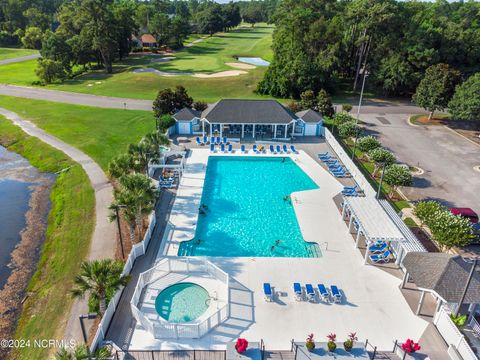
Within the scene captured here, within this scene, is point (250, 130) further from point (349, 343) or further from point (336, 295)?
point (349, 343)

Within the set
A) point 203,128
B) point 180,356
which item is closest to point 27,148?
point 203,128

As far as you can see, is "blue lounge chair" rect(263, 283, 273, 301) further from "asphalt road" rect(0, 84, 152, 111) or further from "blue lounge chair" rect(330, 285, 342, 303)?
"asphalt road" rect(0, 84, 152, 111)

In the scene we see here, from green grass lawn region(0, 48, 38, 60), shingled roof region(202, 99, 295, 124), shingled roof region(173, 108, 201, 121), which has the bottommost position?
green grass lawn region(0, 48, 38, 60)

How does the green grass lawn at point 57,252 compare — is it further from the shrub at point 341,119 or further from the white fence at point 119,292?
the shrub at point 341,119

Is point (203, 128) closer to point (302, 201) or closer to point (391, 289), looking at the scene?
point (302, 201)

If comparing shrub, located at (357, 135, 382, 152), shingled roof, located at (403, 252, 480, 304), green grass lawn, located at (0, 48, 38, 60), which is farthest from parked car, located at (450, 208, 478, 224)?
green grass lawn, located at (0, 48, 38, 60)

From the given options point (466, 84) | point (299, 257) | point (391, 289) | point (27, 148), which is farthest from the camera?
point (466, 84)

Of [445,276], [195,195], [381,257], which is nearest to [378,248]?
[381,257]
